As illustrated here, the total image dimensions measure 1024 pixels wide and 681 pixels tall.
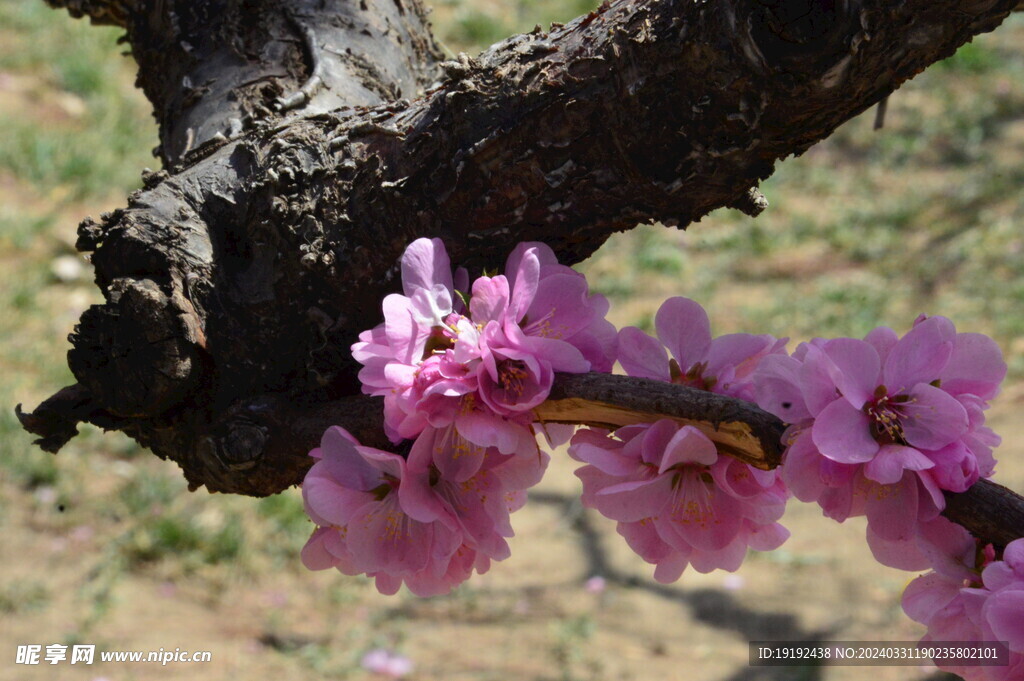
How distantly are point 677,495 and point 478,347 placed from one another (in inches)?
11.3

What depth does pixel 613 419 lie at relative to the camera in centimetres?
105

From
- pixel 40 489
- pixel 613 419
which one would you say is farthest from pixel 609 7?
pixel 40 489

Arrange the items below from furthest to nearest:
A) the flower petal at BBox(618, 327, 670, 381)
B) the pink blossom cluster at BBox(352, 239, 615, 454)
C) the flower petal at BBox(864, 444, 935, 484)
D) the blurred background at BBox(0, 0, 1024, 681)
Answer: the blurred background at BBox(0, 0, 1024, 681), the flower petal at BBox(618, 327, 670, 381), the pink blossom cluster at BBox(352, 239, 615, 454), the flower petal at BBox(864, 444, 935, 484)

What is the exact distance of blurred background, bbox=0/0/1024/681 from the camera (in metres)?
3.34

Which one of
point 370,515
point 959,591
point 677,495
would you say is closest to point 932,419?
point 959,591

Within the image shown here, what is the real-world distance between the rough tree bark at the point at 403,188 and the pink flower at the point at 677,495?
273 mm

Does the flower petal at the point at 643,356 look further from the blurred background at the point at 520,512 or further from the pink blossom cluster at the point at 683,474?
the blurred background at the point at 520,512

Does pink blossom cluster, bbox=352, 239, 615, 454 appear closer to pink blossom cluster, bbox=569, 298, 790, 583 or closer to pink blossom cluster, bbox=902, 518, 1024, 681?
pink blossom cluster, bbox=569, 298, 790, 583

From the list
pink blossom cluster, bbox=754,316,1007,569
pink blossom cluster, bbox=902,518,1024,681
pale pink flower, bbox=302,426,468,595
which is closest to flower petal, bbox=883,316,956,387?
pink blossom cluster, bbox=754,316,1007,569

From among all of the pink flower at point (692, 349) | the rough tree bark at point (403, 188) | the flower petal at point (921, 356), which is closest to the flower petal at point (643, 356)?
the pink flower at point (692, 349)

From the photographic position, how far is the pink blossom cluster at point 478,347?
1007 millimetres

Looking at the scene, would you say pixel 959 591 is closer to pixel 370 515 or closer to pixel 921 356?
pixel 921 356

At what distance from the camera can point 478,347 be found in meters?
1.01

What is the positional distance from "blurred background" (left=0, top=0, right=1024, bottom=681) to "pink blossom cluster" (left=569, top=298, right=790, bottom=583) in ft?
5.20
